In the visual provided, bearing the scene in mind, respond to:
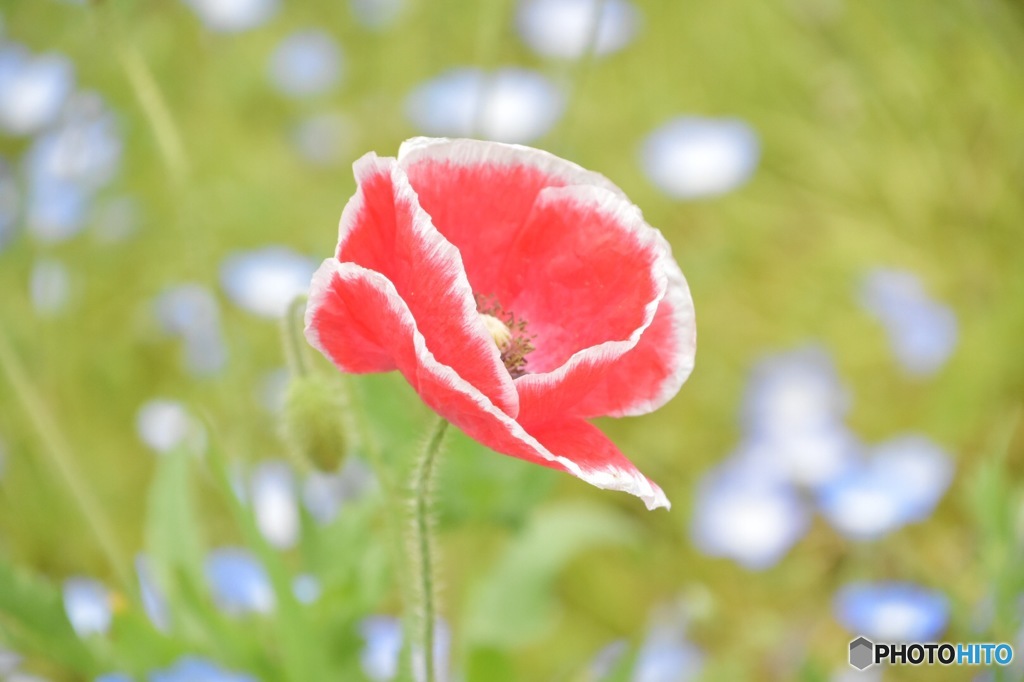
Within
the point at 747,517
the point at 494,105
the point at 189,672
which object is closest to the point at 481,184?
the point at 189,672

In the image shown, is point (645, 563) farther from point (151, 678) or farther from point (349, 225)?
point (349, 225)

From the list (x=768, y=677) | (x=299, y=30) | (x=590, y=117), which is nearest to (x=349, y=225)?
(x=768, y=677)

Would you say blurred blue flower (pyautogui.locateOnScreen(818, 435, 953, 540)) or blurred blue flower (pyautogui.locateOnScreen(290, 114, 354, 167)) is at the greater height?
blurred blue flower (pyautogui.locateOnScreen(290, 114, 354, 167))

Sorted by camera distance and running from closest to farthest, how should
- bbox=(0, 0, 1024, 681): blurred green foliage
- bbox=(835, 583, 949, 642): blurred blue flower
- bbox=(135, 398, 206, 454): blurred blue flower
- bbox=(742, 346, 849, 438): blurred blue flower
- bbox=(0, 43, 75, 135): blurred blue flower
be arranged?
bbox=(0, 0, 1024, 681): blurred green foliage → bbox=(835, 583, 949, 642): blurred blue flower → bbox=(135, 398, 206, 454): blurred blue flower → bbox=(742, 346, 849, 438): blurred blue flower → bbox=(0, 43, 75, 135): blurred blue flower

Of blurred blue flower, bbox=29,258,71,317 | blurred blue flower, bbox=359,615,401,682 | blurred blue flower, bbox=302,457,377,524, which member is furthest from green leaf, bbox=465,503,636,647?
blurred blue flower, bbox=29,258,71,317

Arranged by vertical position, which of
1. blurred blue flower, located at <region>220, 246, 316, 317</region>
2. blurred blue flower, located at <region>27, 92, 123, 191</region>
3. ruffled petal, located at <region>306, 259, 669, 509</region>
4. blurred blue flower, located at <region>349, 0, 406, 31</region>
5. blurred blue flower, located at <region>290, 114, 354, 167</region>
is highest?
blurred blue flower, located at <region>349, 0, 406, 31</region>

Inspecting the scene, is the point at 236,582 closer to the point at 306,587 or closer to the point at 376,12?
the point at 306,587

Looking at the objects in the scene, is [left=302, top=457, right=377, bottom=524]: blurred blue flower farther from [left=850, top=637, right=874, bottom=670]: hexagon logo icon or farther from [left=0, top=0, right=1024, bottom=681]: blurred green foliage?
[left=850, top=637, right=874, bottom=670]: hexagon logo icon
